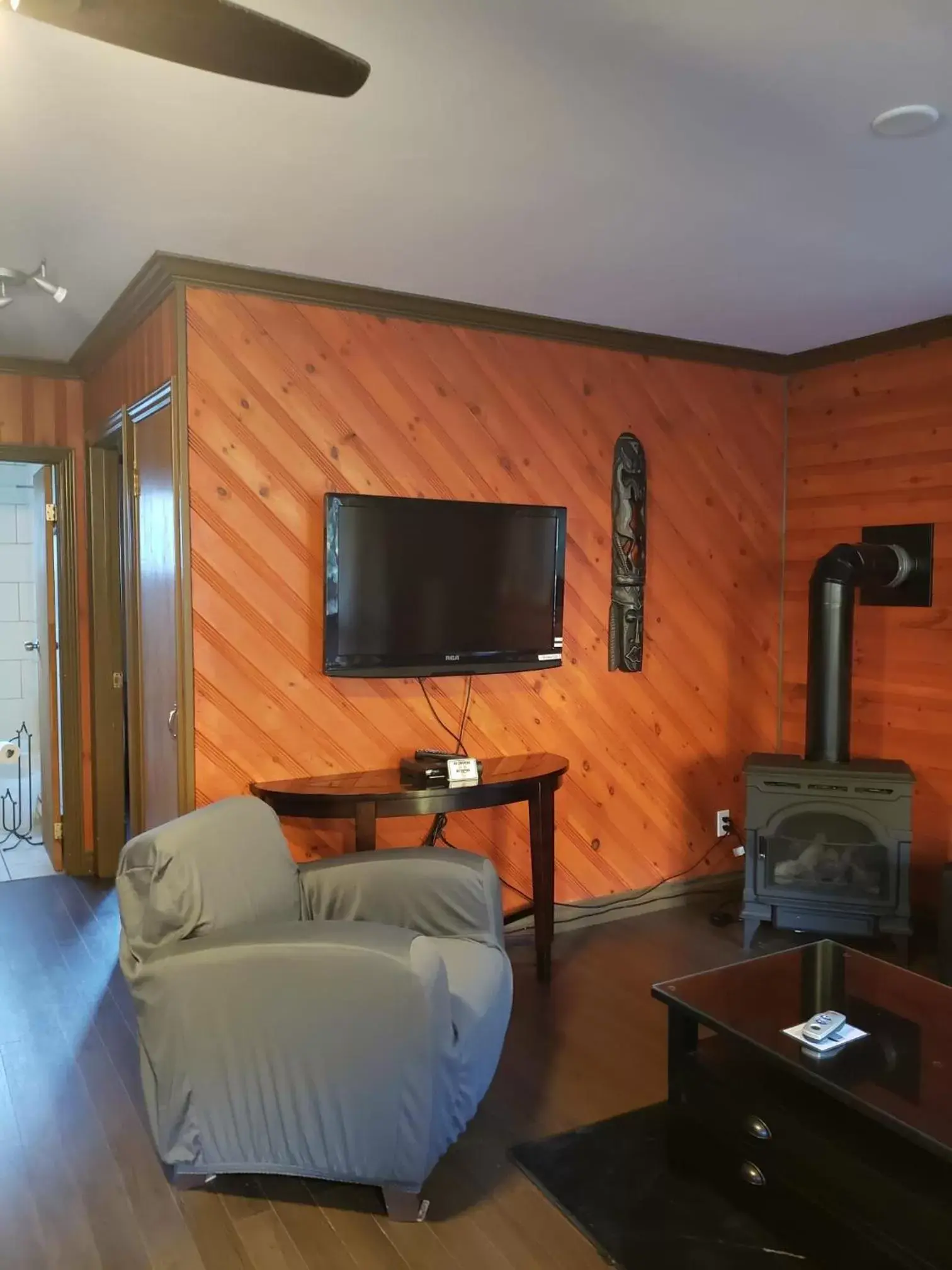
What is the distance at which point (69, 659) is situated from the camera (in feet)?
15.5

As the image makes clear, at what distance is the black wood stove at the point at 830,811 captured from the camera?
12.3ft

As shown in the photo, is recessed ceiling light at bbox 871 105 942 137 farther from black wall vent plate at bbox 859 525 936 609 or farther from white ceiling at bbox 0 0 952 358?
black wall vent plate at bbox 859 525 936 609

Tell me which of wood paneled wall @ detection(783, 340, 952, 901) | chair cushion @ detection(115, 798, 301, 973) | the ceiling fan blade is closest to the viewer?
the ceiling fan blade

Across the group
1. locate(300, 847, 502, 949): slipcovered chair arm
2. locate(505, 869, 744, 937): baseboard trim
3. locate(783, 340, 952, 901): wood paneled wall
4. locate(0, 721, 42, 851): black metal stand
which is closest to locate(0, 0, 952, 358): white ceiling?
locate(783, 340, 952, 901): wood paneled wall

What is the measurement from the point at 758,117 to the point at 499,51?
0.65m

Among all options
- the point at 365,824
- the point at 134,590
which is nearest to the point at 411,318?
the point at 134,590

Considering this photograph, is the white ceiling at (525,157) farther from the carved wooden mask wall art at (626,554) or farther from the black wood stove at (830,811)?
the black wood stove at (830,811)

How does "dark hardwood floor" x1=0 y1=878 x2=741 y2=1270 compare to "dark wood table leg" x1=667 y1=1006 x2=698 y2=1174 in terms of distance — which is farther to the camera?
"dark wood table leg" x1=667 y1=1006 x2=698 y2=1174

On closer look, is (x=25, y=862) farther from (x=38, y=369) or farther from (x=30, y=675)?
(x=38, y=369)

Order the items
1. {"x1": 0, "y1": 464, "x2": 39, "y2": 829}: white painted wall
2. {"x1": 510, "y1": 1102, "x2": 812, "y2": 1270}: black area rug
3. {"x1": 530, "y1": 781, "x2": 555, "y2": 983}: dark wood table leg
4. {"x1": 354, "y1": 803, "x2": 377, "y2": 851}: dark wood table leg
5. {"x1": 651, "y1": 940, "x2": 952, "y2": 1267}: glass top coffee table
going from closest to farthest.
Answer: {"x1": 651, "y1": 940, "x2": 952, "y2": 1267}: glass top coffee table, {"x1": 510, "y1": 1102, "x2": 812, "y2": 1270}: black area rug, {"x1": 354, "y1": 803, "x2": 377, "y2": 851}: dark wood table leg, {"x1": 530, "y1": 781, "x2": 555, "y2": 983}: dark wood table leg, {"x1": 0, "y1": 464, "x2": 39, "y2": 829}: white painted wall

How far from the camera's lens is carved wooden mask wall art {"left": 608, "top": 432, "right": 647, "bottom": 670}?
410cm

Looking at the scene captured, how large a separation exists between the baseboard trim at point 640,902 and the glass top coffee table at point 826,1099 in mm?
1295

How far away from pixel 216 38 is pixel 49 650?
4039 millimetres

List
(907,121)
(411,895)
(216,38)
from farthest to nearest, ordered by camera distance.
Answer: (411,895) < (907,121) < (216,38)
